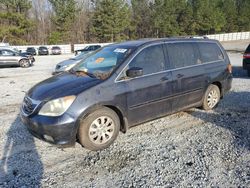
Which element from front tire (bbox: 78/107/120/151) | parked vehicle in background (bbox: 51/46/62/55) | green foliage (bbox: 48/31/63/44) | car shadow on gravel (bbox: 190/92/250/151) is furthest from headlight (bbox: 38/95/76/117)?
green foliage (bbox: 48/31/63/44)

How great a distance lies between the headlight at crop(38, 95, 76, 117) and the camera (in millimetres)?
3811

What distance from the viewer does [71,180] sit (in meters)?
3.37

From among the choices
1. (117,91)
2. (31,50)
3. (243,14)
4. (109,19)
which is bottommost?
(117,91)

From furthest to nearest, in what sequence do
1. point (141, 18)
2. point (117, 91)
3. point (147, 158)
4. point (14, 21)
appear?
point (141, 18) < point (14, 21) < point (117, 91) < point (147, 158)

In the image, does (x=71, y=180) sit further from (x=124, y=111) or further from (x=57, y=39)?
(x=57, y=39)

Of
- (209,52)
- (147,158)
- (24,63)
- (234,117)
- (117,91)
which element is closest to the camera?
(147,158)

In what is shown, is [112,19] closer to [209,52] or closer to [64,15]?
[64,15]

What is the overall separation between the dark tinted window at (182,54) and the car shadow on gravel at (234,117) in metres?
1.27

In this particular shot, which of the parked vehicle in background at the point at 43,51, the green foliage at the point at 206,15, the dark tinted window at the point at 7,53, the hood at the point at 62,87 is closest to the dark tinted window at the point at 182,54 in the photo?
the hood at the point at 62,87

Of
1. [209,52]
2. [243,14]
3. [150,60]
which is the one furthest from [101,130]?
[243,14]

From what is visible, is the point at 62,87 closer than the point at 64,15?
Yes

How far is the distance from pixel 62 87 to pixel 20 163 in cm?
132

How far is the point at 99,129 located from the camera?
4137 mm

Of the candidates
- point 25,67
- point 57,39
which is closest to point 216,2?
point 57,39
